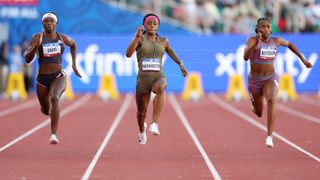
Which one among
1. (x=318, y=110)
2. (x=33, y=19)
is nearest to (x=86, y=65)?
(x=33, y=19)

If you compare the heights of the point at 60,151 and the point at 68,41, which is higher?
the point at 68,41

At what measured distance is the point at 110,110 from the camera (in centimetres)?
2347

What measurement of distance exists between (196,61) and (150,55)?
19.6 m

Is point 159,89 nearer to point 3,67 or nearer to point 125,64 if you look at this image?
point 3,67

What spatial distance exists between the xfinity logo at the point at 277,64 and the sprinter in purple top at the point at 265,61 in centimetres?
1795

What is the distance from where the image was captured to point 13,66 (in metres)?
31.3

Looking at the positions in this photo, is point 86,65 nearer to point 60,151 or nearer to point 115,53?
point 115,53

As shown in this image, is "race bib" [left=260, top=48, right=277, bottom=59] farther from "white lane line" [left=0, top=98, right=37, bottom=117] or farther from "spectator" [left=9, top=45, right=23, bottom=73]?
"spectator" [left=9, top=45, right=23, bottom=73]

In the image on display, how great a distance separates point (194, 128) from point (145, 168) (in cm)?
660

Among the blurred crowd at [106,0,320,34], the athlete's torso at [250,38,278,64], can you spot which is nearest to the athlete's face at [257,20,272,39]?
the athlete's torso at [250,38,278,64]

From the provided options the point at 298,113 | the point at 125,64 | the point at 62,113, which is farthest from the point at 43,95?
the point at 125,64

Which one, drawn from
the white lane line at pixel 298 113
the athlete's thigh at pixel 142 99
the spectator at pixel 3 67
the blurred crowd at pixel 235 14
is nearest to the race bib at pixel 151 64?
the athlete's thigh at pixel 142 99

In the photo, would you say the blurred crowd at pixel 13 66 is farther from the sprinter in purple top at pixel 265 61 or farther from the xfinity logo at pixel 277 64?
the sprinter in purple top at pixel 265 61

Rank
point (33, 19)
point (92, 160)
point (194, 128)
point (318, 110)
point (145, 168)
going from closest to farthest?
point (145, 168) → point (92, 160) → point (194, 128) → point (318, 110) → point (33, 19)
